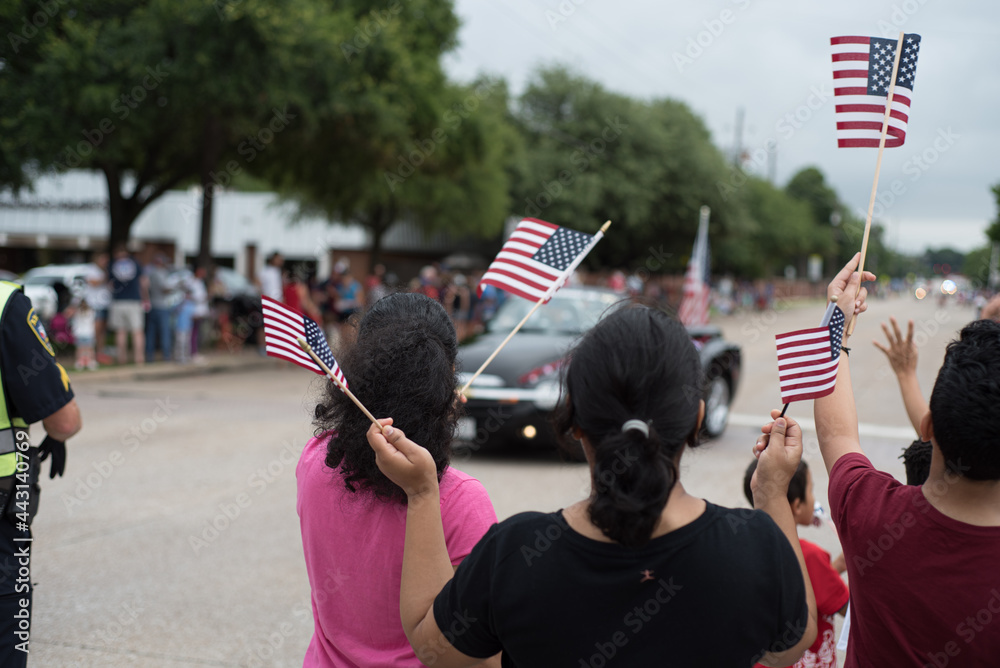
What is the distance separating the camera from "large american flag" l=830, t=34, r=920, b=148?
2443 mm

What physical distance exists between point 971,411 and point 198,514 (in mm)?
5644

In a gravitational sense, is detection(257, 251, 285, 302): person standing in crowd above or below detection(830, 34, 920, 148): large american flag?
below

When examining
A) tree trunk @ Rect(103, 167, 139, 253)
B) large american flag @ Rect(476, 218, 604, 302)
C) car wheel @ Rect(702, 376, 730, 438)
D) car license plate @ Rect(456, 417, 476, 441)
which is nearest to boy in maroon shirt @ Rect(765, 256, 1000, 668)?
large american flag @ Rect(476, 218, 604, 302)

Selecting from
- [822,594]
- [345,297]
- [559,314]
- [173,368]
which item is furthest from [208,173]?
[822,594]

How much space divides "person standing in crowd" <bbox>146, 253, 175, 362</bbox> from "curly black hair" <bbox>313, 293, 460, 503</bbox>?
13.7m

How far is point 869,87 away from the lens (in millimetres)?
2480

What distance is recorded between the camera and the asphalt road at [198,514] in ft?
13.9

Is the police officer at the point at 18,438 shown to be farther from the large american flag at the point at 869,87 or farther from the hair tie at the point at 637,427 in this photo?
the large american flag at the point at 869,87

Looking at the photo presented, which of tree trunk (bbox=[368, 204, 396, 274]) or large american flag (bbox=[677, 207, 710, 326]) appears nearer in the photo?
large american flag (bbox=[677, 207, 710, 326])

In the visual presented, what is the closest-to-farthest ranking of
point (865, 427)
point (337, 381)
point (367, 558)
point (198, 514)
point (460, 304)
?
1. point (337, 381)
2. point (367, 558)
3. point (198, 514)
4. point (865, 427)
5. point (460, 304)

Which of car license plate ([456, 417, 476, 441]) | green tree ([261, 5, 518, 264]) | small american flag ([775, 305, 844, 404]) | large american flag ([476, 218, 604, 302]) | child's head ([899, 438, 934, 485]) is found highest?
green tree ([261, 5, 518, 264])

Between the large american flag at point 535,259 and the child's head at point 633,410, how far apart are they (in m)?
1.48

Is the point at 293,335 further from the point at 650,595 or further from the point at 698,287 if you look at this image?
the point at 698,287

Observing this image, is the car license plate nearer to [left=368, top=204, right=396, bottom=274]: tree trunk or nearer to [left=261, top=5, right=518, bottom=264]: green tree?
[left=261, top=5, right=518, bottom=264]: green tree
